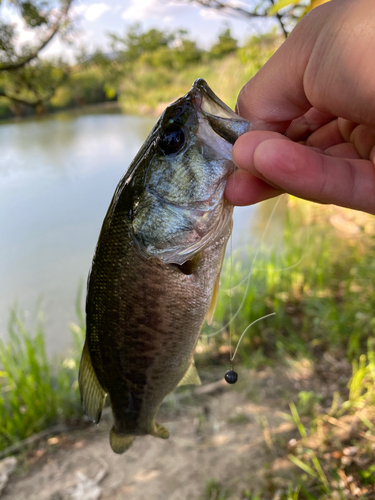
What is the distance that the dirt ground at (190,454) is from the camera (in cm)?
246

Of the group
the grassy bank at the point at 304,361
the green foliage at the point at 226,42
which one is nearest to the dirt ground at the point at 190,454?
the grassy bank at the point at 304,361

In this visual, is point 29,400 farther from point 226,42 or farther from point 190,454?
point 226,42

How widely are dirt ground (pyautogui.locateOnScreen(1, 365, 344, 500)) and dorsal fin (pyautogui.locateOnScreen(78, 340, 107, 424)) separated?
61.1 inches

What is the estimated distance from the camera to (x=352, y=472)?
215 cm

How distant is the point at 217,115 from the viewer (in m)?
1.09

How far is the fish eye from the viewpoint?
3.59 feet

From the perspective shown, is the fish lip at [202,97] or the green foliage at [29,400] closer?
the fish lip at [202,97]

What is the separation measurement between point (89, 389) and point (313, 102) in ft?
4.27

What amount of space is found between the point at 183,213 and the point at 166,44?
4781cm

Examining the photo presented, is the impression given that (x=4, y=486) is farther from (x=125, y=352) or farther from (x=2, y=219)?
(x=2, y=219)

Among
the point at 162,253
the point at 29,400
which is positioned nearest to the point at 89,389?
the point at 162,253

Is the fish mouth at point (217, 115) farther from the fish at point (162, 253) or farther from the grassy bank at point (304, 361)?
the grassy bank at point (304, 361)

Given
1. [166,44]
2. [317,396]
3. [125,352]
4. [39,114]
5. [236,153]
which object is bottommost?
[317,396]

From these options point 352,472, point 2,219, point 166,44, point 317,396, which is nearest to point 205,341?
point 317,396
